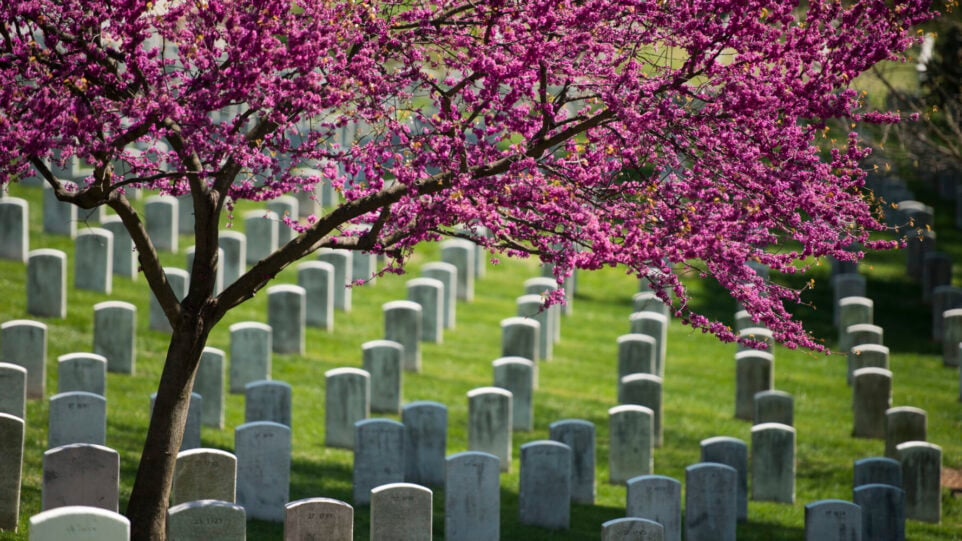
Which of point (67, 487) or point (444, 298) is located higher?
point (444, 298)

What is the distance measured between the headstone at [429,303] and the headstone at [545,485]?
20.7 feet

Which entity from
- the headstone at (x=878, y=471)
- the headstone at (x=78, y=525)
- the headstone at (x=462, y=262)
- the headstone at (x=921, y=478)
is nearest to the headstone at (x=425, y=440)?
Result: the headstone at (x=878, y=471)

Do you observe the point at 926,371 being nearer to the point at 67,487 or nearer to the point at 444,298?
the point at 444,298

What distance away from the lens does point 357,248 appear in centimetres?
795

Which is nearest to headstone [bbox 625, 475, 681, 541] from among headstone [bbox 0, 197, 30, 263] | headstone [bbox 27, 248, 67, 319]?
headstone [bbox 27, 248, 67, 319]

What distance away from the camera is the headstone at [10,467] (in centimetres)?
874

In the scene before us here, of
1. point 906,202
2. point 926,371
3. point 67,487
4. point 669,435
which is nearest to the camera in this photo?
point 67,487

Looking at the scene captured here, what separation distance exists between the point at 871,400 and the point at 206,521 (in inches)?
337

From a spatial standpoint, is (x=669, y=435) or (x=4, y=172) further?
(x=669, y=435)

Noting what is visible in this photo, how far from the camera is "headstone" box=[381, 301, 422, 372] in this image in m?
14.9

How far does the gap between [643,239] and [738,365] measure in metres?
7.95

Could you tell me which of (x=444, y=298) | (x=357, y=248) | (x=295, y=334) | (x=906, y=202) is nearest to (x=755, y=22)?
(x=357, y=248)

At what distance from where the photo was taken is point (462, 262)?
61.8 feet

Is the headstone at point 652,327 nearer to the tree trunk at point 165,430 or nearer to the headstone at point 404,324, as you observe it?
the headstone at point 404,324
